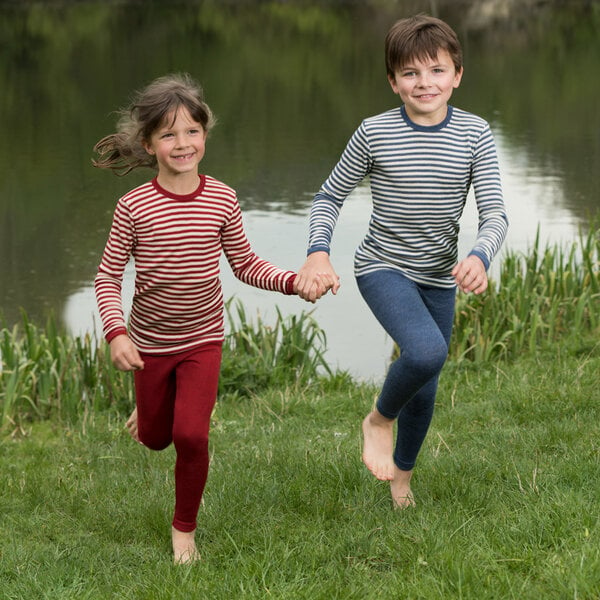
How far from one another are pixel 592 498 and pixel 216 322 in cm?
137

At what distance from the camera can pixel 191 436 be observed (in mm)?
3367

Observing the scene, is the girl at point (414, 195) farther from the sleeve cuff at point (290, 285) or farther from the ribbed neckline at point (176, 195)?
the ribbed neckline at point (176, 195)

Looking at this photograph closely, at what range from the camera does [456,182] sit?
363cm

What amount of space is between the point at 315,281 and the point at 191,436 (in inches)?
24.7

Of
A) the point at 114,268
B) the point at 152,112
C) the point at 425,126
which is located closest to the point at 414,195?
the point at 425,126

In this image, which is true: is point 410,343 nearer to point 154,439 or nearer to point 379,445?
point 379,445

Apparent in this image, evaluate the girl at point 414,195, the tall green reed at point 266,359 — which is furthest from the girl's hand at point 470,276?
the tall green reed at point 266,359

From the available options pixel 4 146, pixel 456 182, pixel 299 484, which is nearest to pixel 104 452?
pixel 299 484

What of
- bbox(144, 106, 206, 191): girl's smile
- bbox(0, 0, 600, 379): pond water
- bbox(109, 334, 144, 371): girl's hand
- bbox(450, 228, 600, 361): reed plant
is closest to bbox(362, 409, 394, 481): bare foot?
bbox(109, 334, 144, 371): girl's hand

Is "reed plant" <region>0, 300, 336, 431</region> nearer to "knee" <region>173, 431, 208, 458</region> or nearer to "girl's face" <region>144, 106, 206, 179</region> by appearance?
"knee" <region>173, 431, 208, 458</region>

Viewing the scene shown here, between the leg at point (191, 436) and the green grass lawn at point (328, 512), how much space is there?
113mm

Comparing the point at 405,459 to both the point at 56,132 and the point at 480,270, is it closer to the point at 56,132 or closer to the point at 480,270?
the point at 480,270

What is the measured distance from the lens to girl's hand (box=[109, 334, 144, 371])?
325 cm

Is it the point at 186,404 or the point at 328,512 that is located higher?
the point at 186,404
